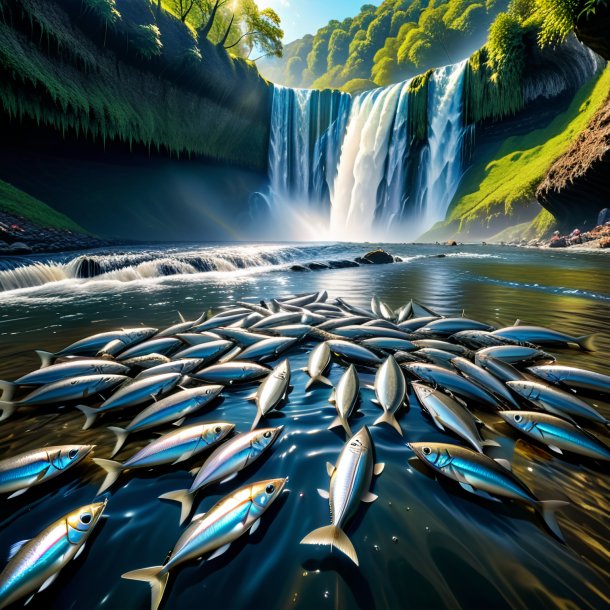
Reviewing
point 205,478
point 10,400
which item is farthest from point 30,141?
point 205,478

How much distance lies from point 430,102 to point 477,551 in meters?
50.4

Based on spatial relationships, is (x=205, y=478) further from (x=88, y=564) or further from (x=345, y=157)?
(x=345, y=157)

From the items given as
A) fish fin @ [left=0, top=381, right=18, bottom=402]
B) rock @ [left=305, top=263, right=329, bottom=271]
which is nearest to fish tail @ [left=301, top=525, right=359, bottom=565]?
fish fin @ [left=0, top=381, right=18, bottom=402]

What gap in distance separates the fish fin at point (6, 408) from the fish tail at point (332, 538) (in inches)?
115

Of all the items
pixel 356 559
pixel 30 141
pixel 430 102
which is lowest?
pixel 356 559

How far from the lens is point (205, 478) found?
182 centimetres

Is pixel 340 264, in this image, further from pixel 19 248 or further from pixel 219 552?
pixel 219 552

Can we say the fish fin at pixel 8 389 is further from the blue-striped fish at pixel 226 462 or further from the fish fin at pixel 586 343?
the fish fin at pixel 586 343

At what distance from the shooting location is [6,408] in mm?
2730

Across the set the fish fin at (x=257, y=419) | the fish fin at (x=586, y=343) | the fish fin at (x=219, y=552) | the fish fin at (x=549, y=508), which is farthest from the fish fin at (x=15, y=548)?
the fish fin at (x=586, y=343)

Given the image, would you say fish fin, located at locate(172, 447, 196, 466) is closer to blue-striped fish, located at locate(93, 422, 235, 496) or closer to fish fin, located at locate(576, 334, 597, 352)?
blue-striped fish, located at locate(93, 422, 235, 496)

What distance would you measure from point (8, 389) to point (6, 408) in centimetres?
22

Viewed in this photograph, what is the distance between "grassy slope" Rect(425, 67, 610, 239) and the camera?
32250 millimetres

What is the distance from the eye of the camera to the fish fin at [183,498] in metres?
1.72
